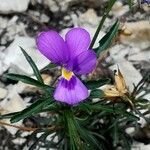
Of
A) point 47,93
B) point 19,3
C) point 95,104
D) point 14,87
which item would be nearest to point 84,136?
point 95,104

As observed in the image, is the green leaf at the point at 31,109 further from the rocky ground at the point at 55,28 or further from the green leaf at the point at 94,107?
the rocky ground at the point at 55,28

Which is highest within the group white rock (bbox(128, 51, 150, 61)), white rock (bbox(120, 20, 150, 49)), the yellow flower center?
the yellow flower center

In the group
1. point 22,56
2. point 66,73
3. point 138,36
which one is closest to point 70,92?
point 66,73

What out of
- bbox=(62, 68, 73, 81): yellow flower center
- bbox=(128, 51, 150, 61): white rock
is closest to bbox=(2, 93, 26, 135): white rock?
bbox=(128, 51, 150, 61): white rock

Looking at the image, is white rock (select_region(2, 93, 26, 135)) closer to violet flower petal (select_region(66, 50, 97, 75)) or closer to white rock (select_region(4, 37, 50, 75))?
white rock (select_region(4, 37, 50, 75))

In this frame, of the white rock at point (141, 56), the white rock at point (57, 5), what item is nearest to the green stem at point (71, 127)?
the white rock at point (141, 56)
